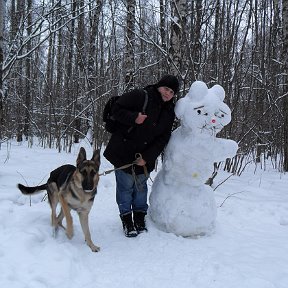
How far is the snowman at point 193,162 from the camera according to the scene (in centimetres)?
388

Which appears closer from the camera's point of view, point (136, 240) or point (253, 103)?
point (136, 240)

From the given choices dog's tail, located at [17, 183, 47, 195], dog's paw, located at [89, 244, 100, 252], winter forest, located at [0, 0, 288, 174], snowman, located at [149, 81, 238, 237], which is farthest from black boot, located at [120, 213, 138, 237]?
winter forest, located at [0, 0, 288, 174]

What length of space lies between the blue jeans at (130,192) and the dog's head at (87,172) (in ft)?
1.64

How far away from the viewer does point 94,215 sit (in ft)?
15.6

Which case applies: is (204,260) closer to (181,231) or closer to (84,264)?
(181,231)

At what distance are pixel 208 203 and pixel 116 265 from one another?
1.36m

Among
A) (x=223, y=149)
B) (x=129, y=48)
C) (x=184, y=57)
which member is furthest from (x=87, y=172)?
(x=129, y=48)

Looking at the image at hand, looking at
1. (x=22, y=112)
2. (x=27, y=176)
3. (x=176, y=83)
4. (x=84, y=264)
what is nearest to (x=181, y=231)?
(x=84, y=264)

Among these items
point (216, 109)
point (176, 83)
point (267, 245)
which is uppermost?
point (176, 83)

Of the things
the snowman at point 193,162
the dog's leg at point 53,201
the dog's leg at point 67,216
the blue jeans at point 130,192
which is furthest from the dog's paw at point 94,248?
Answer: the snowman at point 193,162

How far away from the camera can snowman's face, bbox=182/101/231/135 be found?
384 cm

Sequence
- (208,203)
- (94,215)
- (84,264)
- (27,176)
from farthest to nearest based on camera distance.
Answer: (27,176) → (94,215) → (208,203) → (84,264)

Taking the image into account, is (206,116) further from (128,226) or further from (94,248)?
(94,248)

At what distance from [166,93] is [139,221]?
1.54 metres
